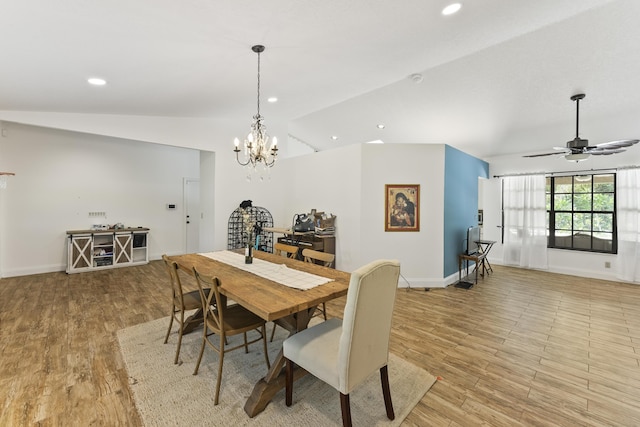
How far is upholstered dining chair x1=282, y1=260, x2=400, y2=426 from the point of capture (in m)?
1.55

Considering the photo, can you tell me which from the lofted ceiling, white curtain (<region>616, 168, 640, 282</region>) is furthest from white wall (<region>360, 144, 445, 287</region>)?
white curtain (<region>616, 168, 640, 282</region>)

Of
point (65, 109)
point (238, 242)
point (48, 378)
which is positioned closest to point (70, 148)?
point (65, 109)

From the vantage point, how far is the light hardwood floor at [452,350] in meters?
1.86

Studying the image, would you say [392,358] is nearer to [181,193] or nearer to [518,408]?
[518,408]

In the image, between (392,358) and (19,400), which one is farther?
(392,358)

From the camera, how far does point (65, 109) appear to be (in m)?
3.87

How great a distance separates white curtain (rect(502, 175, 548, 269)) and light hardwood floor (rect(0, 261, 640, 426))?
1.37 m

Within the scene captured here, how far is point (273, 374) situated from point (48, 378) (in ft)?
5.85

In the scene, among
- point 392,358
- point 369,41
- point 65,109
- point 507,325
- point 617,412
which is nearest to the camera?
point 617,412

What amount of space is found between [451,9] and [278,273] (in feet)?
8.93

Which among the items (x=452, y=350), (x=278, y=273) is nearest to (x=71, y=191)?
(x=278, y=273)

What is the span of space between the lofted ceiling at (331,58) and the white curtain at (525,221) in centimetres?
137

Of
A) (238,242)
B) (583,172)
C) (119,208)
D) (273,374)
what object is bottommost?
(273,374)

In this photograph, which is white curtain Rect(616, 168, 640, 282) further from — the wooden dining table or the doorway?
the doorway
